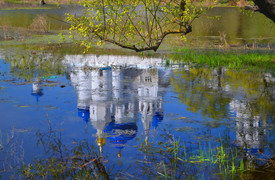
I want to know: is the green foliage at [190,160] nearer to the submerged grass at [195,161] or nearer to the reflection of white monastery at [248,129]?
the submerged grass at [195,161]

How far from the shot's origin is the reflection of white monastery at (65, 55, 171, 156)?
24.2ft

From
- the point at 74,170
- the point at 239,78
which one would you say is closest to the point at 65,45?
the point at 239,78

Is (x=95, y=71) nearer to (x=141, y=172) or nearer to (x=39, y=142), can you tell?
(x=39, y=142)

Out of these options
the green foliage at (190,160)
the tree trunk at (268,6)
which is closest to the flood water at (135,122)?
the green foliage at (190,160)

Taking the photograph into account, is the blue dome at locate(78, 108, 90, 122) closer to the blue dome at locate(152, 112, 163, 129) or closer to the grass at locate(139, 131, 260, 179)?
the blue dome at locate(152, 112, 163, 129)

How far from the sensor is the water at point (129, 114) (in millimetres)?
5922

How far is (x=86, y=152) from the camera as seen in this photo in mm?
5973

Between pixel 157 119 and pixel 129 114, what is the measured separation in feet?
2.06

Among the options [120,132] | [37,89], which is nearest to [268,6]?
[120,132]

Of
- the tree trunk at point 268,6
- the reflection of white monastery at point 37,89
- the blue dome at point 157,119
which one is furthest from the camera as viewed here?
the reflection of white monastery at point 37,89

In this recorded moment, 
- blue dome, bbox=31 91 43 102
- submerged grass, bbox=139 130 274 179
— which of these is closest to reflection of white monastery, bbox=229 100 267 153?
submerged grass, bbox=139 130 274 179

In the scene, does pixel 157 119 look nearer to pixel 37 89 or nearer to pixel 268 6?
pixel 268 6

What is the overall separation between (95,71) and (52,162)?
799cm

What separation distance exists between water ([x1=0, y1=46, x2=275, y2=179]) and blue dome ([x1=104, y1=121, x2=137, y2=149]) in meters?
0.02
